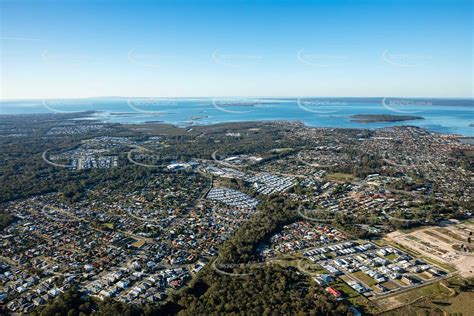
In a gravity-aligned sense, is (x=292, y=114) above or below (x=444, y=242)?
above

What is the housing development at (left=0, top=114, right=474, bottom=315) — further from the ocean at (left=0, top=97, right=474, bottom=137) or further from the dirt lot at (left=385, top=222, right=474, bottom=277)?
the ocean at (left=0, top=97, right=474, bottom=137)

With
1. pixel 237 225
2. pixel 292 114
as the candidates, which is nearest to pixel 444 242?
pixel 237 225

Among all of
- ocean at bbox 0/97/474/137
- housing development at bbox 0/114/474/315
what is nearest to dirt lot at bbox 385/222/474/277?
housing development at bbox 0/114/474/315

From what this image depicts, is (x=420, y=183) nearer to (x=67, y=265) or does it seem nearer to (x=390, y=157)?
(x=390, y=157)

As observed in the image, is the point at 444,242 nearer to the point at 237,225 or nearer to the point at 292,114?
the point at 237,225

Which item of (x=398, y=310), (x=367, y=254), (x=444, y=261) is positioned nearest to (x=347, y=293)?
(x=398, y=310)
